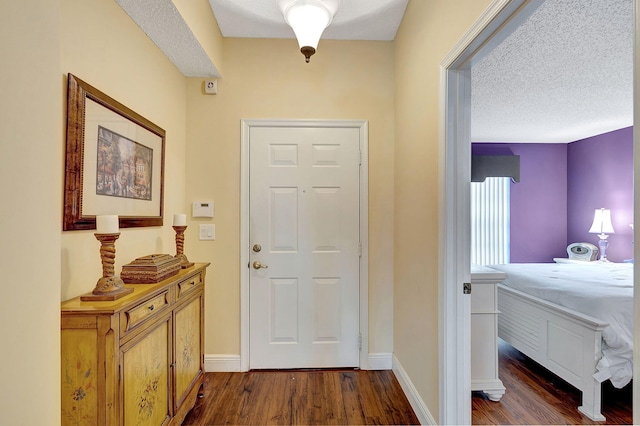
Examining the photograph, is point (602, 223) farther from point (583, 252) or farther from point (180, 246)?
point (180, 246)

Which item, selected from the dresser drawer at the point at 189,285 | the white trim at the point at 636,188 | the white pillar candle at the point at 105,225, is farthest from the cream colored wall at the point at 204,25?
the white trim at the point at 636,188

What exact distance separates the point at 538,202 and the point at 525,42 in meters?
3.92

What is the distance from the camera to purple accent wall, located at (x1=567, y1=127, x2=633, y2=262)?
4.22 metres

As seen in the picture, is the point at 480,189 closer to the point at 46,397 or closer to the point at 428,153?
the point at 428,153

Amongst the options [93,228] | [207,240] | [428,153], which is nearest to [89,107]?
[93,228]

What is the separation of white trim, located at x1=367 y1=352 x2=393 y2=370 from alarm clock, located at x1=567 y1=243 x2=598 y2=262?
3847 mm

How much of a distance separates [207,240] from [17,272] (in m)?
1.71

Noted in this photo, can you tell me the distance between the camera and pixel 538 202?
526 centimetres

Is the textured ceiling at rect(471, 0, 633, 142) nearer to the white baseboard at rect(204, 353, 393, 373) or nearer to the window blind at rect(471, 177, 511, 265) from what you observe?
the window blind at rect(471, 177, 511, 265)

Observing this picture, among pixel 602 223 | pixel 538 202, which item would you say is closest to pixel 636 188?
pixel 602 223

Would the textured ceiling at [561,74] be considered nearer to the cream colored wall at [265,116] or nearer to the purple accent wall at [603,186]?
the purple accent wall at [603,186]

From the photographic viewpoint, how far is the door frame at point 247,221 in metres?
2.45

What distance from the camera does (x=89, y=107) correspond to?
4.47ft

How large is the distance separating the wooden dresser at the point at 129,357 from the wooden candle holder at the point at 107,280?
4 cm
